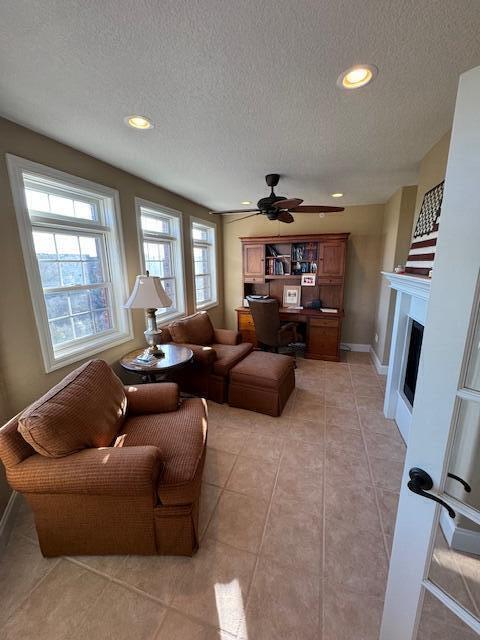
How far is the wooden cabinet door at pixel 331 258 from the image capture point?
4.05 metres

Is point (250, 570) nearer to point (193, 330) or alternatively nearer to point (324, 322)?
point (193, 330)

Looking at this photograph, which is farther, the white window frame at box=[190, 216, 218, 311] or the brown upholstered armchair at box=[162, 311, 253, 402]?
the white window frame at box=[190, 216, 218, 311]

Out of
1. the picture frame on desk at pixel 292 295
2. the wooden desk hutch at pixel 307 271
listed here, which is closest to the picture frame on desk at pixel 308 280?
the wooden desk hutch at pixel 307 271

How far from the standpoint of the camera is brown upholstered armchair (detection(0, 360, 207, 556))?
121 centimetres

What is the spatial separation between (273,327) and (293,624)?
2.70m

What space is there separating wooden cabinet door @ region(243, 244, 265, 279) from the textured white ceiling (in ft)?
7.26

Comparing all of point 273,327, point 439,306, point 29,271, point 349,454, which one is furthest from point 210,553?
point 273,327

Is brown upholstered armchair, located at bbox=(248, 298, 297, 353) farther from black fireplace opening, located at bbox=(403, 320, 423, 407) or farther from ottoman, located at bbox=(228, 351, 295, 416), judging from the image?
black fireplace opening, located at bbox=(403, 320, 423, 407)

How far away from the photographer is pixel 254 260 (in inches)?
180

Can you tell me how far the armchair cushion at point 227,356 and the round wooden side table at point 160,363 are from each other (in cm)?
41

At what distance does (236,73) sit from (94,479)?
6.96 ft

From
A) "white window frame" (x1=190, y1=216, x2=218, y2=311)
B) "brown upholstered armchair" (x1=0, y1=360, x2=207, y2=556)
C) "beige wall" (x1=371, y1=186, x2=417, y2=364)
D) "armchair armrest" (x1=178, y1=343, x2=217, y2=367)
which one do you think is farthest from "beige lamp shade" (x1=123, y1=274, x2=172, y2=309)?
"beige wall" (x1=371, y1=186, x2=417, y2=364)

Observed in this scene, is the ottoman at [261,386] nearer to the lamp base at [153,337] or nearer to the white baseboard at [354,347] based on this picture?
the lamp base at [153,337]

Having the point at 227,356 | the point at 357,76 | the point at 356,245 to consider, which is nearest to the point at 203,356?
the point at 227,356
